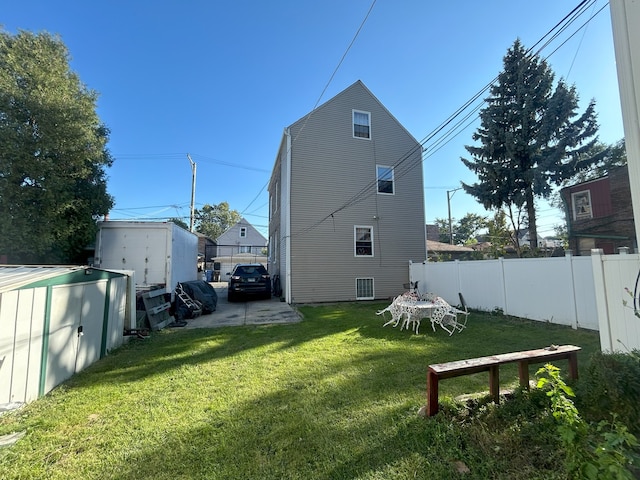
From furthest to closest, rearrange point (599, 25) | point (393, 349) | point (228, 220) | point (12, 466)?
point (228, 220) → point (393, 349) → point (599, 25) → point (12, 466)

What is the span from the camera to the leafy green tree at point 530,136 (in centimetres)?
1245

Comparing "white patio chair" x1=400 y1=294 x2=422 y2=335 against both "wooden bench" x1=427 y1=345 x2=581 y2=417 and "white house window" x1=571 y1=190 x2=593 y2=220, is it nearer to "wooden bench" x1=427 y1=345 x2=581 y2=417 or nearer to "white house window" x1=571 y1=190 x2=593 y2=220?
"wooden bench" x1=427 y1=345 x2=581 y2=417

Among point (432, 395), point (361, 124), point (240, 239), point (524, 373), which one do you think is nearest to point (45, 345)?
point (432, 395)

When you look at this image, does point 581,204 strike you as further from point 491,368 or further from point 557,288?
point 491,368

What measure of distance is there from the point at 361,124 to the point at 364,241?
17.7 ft

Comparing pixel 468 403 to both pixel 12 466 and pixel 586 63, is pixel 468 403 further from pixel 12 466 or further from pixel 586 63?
pixel 586 63

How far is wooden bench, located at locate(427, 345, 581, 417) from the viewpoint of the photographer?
8.73ft

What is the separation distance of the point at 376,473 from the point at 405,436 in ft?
1.76

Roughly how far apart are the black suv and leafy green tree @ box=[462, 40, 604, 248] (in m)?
11.5

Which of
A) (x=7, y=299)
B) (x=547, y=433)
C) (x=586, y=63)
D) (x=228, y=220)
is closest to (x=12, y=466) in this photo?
(x=7, y=299)

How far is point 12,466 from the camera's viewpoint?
2205mm

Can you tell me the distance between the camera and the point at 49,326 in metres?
3.68

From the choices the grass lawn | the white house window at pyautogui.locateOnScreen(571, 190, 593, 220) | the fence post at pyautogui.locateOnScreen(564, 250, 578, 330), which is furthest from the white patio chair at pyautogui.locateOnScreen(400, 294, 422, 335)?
the white house window at pyautogui.locateOnScreen(571, 190, 593, 220)

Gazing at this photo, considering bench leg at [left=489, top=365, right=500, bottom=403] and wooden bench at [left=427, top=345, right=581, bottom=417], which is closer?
wooden bench at [left=427, top=345, right=581, bottom=417]
